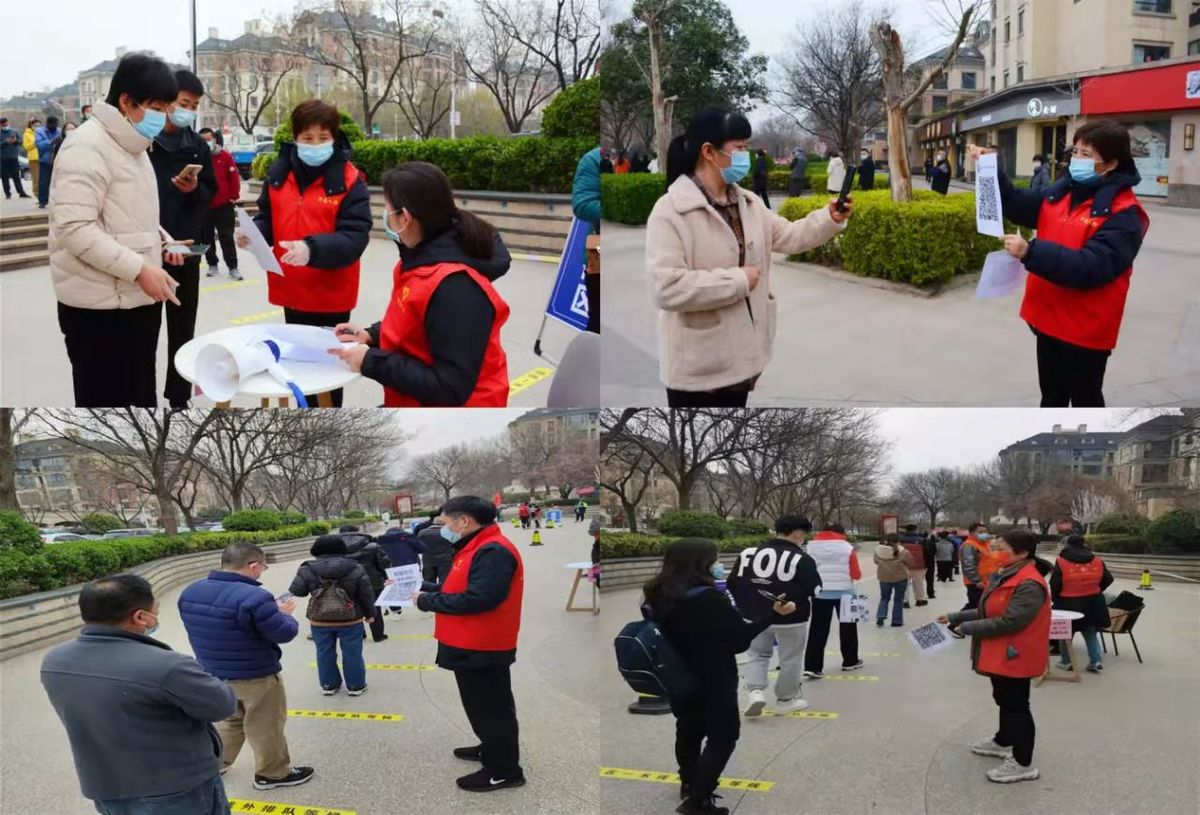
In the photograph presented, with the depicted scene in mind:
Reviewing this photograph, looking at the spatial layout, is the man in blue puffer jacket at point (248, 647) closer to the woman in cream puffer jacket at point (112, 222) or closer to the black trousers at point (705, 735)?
the woman in cream puffer jacket at point (112, 222)

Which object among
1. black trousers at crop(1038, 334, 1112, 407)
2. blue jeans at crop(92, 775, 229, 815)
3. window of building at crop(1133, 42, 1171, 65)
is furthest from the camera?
black trousers at crop(1038, 334, 1112, 407)

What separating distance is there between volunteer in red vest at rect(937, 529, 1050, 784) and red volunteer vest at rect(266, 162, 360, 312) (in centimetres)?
223

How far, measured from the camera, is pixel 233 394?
2787 mm

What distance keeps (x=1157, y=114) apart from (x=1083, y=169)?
246 millimetres

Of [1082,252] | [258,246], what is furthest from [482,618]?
[1082,252]

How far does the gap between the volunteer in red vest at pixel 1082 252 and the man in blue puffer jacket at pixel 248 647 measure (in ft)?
8.06

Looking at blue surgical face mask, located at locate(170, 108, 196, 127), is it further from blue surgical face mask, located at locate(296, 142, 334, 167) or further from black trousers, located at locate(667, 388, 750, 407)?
black trousers, located at locate(667, 388, 750, 407)

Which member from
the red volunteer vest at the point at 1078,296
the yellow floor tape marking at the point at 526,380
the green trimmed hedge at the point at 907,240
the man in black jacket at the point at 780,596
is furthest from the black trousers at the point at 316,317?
the red volunteer vest at the point at 1078,296

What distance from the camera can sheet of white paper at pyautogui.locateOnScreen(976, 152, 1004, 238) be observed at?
296 centimetres

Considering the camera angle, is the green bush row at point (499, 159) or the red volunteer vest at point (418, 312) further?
the green bush row at point (499, 159)

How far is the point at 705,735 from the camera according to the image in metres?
3.37

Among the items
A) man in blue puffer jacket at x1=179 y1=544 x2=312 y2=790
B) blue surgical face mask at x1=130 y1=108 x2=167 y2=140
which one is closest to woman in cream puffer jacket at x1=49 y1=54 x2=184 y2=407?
blue surgical face mask at x1=130 y1=108 x2=167 y2=140

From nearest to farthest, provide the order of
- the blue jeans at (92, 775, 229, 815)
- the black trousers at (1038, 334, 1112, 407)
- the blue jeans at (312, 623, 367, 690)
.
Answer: the blue jeans at (92, 775, 229, 815), the black trousers at (1038, 334, 1112, 407), the blue jeans at (312, 623, 367, 690)

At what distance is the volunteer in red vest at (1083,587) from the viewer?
3.47m
